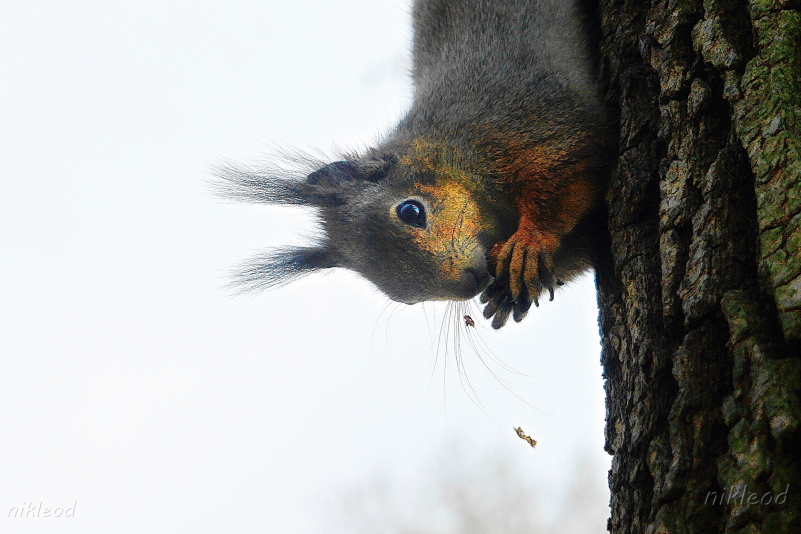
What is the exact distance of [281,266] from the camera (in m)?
2.81

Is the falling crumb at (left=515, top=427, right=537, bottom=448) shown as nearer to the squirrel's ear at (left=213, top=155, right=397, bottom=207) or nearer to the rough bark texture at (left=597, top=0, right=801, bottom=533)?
the rough bark texture at (left=597, top=0, right=801, bottom=533)

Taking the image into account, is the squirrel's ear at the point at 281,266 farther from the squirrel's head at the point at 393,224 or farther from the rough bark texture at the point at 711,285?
the rough bark texture at the point at 711,285

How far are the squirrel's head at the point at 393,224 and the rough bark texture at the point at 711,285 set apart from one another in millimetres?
665

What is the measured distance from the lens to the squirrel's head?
7.54 ft

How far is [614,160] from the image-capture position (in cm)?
194

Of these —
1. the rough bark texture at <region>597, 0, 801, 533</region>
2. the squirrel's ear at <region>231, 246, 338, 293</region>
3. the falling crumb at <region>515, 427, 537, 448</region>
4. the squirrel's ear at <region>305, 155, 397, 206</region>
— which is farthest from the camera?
the squirrel's ear at <region>231, 246, 338, 293</region>

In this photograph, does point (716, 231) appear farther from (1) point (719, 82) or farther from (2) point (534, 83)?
(2) point (534, 83)

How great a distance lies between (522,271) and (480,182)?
370 millimetres

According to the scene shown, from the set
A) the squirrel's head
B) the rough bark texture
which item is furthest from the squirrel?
the rough bark texture

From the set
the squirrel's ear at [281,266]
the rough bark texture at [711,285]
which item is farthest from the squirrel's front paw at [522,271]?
the squirrel's ear at [281,266]

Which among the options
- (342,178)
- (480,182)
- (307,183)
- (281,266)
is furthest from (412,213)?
(281,266)

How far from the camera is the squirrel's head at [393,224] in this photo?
230 cm

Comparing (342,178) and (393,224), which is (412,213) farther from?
(342,178)

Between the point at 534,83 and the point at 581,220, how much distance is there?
1.88 feet
